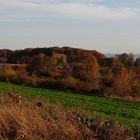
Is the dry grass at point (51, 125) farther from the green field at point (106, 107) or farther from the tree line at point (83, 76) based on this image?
the tree line at point (83, 76)

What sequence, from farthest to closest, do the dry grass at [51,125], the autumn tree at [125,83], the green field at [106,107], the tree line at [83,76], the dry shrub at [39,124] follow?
1. the tree line at [83,76]
2. the autumn tree at [125,83]
3. the green field at [106,107]
4. the dry shrub at [39,124]
5. the dry grass at [51,125]

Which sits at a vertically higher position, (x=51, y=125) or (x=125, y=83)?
(x=51, y=125)

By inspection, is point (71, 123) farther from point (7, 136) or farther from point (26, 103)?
point (26, 103)

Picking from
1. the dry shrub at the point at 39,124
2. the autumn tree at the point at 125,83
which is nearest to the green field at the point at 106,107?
the dry shrub at the point at 39,124

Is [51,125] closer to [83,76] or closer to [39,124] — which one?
[39,124]

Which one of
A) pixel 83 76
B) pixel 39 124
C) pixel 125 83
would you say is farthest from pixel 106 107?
pixel 83 76

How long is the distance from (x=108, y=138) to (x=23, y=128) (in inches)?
74.5

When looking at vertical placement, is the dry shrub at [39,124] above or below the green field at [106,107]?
above

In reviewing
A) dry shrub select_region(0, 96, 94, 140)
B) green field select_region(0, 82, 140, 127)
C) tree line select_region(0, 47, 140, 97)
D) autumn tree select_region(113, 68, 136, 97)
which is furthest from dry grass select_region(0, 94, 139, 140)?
autumn tree select_region(113, 68, 136, 97)

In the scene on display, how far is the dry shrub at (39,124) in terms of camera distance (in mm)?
9363

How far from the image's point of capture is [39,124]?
9.93m

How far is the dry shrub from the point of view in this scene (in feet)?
30.7

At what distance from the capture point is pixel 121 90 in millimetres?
51219

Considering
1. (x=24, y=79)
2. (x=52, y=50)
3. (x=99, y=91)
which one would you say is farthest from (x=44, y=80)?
(x=52, y=50)
